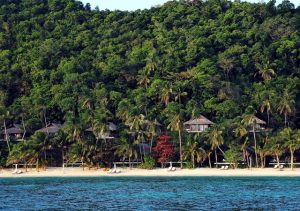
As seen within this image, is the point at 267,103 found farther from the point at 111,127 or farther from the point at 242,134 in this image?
the point at 111,127

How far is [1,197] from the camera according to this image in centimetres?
4956

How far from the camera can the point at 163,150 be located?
6950cm

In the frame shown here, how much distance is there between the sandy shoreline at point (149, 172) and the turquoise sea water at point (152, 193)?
94.7 inches

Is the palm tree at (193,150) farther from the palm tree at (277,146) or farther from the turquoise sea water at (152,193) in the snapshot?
the palm tree at (277,146)

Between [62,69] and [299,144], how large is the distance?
126ft

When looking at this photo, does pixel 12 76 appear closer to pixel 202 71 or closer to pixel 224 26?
pixel 202 71

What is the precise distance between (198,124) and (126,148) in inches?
415

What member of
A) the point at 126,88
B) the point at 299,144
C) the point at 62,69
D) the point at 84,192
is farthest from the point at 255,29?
the point at 84,192

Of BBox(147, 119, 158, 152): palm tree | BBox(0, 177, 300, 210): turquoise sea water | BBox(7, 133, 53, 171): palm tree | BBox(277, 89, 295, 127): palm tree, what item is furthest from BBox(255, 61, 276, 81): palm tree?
BBox(7, 133, 53, 171): palm tree

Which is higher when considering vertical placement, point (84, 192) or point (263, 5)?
point (263, 5)

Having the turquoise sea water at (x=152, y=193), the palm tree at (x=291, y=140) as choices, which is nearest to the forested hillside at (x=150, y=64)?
the palm tree at (x=291, y=140)

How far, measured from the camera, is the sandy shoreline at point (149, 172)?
65.1 meters

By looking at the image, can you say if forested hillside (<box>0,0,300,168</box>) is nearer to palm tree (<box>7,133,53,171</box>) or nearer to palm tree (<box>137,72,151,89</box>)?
palm tree (<box>137,72,151,89</box>)

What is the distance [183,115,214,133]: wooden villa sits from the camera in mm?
74438
